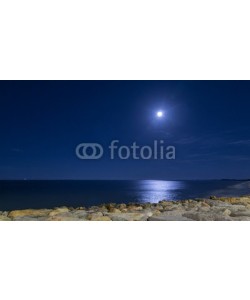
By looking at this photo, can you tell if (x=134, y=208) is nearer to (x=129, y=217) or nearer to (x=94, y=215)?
(x=129, y=217)

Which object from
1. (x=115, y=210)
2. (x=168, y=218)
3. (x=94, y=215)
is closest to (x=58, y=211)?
(x=94, y=215)

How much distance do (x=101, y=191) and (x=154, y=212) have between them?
74 cm

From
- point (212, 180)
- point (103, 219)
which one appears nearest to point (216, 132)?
point (212, 180)

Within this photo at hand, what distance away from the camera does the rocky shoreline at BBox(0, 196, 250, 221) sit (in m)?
4.27

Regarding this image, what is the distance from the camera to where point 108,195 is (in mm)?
4793

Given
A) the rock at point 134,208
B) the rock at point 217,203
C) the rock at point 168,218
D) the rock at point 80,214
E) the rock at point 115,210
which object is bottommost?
the rock at point 168,218

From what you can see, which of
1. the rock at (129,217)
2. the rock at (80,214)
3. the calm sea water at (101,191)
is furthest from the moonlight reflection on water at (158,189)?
the rock at (80,214)

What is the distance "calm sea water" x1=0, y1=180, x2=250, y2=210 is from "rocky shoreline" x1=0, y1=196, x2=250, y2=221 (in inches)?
3.8

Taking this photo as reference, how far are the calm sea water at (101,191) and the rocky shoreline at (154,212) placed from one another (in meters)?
0.10

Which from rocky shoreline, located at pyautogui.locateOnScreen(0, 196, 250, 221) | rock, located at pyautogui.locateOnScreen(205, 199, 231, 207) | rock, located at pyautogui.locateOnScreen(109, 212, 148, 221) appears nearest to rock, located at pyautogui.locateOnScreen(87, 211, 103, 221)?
rocky shoreline, located at pyautogui.locateOnScreen(0, 196, 250, 221)

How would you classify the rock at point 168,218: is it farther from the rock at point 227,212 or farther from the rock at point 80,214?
the rock at point 80,214

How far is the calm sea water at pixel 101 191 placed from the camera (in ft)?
15.3
